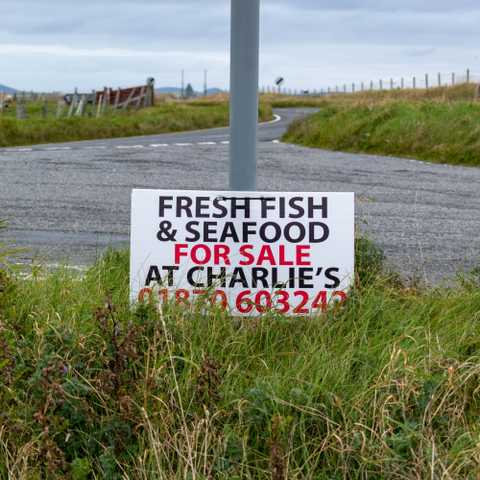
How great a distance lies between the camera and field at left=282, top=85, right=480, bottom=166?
68.5ft

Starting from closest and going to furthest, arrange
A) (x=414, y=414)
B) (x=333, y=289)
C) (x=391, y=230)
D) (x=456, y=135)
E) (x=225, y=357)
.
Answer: (x=414, y=414) < (x=225, y=357) < (x=333, y=289) < (x=391, y=230) < (x=456, y=135)

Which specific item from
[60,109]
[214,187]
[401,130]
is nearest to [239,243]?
[214,187]

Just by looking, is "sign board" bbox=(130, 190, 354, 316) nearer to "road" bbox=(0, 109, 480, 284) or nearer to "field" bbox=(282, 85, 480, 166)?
"road" bbox=(0, 109, 480, 284)

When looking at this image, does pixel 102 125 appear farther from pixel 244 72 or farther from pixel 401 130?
pixel 244 72

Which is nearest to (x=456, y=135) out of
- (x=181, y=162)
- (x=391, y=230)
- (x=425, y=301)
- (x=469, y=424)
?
(x=181, y=162)

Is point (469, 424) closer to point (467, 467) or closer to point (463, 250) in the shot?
point (467, 467)

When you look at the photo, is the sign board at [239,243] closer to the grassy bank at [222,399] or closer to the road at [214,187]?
the grassy bank at [222,399]

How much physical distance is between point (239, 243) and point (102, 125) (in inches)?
1133

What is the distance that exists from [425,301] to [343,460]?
6.45ft

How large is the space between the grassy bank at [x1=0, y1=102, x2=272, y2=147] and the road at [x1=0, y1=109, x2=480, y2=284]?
4552 mm

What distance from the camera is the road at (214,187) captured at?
348 inches

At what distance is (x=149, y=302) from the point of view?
4570 mm

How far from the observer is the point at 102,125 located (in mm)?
33281

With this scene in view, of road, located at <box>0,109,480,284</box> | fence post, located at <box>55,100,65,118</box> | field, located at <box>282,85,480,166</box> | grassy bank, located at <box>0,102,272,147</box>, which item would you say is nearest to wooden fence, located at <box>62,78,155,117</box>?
fence post, located at <box>55,100,65,118</box>
